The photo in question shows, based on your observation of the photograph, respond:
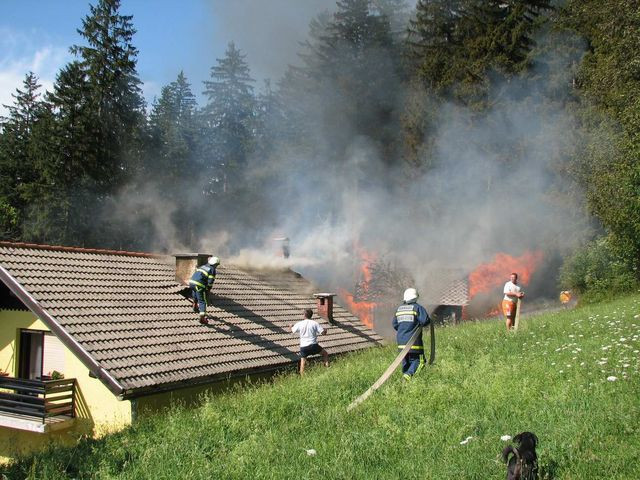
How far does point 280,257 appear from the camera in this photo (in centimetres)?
1883

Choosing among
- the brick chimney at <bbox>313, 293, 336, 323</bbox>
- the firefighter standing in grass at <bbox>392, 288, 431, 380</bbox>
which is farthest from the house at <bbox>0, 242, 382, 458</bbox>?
the firefighter standing in grass at <bbox>392, 288, 431, 380</bbox>

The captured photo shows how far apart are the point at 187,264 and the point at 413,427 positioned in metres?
8.06

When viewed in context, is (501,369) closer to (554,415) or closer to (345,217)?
(554,415)

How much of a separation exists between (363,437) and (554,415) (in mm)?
2018

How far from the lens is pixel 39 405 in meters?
10.2

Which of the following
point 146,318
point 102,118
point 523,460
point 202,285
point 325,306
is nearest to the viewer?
point 523,460

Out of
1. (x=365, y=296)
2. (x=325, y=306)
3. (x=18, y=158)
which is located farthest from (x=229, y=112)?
(x=325, y=306)

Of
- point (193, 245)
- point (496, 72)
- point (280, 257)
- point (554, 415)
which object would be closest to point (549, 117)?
point (496, 72)

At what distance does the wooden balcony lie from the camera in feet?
33.3

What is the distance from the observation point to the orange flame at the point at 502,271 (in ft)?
91.7

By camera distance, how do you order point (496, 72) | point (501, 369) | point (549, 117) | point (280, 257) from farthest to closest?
1. point (496, 72)
2. point (549, 117)
3. point (280, 257)
4. point (501, 369)

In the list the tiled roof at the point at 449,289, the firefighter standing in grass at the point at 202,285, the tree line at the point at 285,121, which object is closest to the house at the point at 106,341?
the firefighter standing in grass at the point at 202,285

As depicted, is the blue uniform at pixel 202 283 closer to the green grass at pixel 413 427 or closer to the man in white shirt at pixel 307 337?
the man in white shirt at pixel 307 337

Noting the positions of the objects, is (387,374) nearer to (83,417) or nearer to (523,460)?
(523,460)
